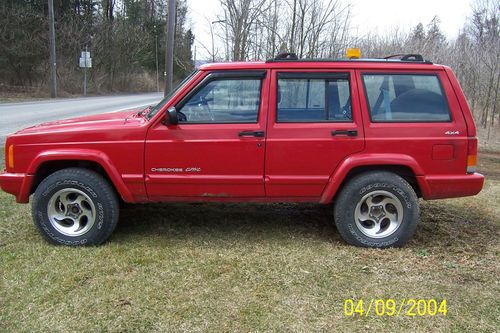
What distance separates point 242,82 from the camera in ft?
13.7

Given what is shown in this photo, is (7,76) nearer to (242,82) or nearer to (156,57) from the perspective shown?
(156,57)

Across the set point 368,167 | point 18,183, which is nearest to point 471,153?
point 368,167

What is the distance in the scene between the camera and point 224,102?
418cm

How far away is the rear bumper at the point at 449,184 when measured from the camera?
4.16 meters

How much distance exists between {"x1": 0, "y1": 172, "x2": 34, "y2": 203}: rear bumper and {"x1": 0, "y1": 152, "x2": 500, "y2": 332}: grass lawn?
500mm

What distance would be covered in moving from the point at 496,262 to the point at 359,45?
29.5 feet

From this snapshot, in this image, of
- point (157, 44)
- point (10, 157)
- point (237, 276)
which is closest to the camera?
point (237, 276)

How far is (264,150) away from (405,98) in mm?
1444

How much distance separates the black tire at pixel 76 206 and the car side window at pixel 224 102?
1078 millimetres

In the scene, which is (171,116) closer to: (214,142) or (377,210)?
(214,142)

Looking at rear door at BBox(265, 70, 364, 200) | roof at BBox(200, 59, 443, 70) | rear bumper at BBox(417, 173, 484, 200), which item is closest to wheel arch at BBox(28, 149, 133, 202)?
roof at BBox(200, 59, 443, 70)

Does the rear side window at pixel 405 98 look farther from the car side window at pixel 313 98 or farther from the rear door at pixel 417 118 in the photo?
the car side window at pixel 313 98

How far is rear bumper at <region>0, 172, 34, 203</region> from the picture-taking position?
13.7ft
